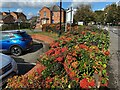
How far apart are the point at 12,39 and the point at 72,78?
8.01m

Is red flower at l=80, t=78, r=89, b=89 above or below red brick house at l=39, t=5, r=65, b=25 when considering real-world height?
below

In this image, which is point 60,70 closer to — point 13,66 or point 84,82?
point 84,82

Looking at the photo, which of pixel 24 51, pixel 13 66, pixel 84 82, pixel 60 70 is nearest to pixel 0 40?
pixel 24 51

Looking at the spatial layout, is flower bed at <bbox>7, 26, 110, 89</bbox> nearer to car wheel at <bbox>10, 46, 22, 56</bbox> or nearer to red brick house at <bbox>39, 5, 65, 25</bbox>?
car wheel at <bbox>10, 46, 22, 56</bbox>

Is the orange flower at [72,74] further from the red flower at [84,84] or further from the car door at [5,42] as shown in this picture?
the car door at [5,42]

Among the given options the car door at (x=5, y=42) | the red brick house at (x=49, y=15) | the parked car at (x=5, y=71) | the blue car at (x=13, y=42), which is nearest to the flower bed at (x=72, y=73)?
the parked car at (x=5, y=71)

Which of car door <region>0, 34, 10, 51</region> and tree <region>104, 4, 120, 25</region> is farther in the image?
tree <region>104, 4, 120, 25</region>

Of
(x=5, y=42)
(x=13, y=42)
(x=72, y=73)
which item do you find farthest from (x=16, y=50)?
(x=72, y=73)

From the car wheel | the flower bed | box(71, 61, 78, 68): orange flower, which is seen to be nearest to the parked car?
the flower bed

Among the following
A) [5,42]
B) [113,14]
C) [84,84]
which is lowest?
[5,42]

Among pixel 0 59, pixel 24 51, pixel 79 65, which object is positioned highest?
pixel 79 65

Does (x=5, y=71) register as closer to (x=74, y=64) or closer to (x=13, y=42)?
(x=74, y=64)

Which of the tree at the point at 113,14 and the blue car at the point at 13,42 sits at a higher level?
the tree at the point at 113,14

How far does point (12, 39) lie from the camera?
9.78 meters
